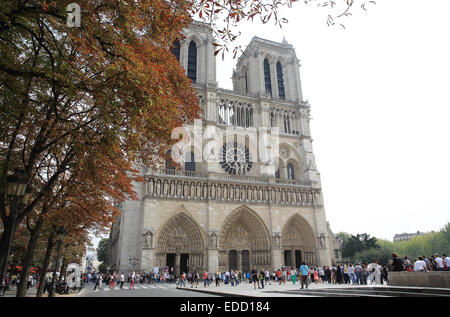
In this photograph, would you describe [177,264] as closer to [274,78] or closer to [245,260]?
[245,260]

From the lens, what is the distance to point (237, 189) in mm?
25625

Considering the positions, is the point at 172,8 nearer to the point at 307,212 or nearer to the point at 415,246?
the point at 307,212

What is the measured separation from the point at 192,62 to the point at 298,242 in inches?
830

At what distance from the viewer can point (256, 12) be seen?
4062 millimetres

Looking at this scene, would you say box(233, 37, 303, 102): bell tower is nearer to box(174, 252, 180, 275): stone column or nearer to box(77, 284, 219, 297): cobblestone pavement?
box(174, 252, 180, 275): stone column

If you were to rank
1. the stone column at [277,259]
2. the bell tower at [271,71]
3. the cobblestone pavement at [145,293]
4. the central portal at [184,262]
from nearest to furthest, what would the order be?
the cobblestone pavement at [145,293]
the central portal at [184,262]
the stone column at [277,259]
the bell tower at [271,71]

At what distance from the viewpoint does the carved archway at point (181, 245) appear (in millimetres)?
22875

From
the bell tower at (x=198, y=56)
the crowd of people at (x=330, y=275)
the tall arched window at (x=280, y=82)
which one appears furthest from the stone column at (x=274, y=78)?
the crowd of people at (x=330, y=275)

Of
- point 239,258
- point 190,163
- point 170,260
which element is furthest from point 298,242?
point 190,163

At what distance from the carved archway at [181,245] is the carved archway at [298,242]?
7924mm

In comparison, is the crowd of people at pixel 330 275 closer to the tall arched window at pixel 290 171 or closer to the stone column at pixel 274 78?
the tall arched window at pixel 290 171

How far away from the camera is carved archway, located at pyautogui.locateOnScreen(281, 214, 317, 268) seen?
26.7m

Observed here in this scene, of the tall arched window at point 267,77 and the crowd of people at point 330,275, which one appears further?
Result: the tall arched window at point 267,77
